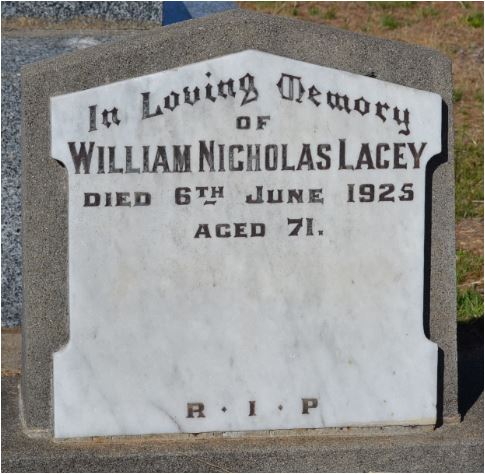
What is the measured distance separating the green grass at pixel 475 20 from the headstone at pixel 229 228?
6.83 metres

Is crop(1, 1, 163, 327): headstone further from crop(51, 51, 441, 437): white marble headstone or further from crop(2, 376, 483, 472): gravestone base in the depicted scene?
crop(51, 51, 441, 437): white marble headstone

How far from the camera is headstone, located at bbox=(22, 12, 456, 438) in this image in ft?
12.0

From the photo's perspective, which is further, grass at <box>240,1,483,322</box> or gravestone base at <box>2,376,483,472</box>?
grass at <box>240,1,483,322</box>

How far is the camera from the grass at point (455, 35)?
7.63 m

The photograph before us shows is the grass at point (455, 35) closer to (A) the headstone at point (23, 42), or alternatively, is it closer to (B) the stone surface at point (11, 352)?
(A) the headstone at point (23, 42)

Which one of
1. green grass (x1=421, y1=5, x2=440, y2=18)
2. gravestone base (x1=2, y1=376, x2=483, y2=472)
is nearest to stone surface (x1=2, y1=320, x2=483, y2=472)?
gravestone base (x1=2, y1=376, x2=483, y2=472)

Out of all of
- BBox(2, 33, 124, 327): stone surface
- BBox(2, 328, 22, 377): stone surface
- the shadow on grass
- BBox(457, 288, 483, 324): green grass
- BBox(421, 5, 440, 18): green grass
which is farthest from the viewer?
BBox(421, 5, 440, 18): green grass

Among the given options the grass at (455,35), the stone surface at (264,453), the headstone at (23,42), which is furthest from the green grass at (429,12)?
the stone surface at (264,453)

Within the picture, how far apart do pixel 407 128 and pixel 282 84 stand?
444mm

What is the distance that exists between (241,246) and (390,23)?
6954 mm

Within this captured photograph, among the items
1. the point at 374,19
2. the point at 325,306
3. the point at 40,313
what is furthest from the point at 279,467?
the point at 374,19

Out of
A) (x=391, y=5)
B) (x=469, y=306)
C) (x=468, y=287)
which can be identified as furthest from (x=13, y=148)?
(x=391, y=5)

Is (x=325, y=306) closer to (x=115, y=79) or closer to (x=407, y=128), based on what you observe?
(x=407, y=128)

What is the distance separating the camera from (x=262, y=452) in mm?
3693
